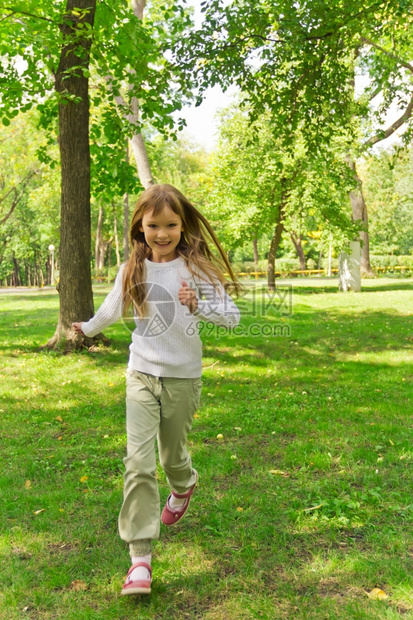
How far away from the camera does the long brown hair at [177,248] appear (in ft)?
11.0

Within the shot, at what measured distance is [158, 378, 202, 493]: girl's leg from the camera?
10.6ft

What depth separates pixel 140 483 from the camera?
10.1 feet

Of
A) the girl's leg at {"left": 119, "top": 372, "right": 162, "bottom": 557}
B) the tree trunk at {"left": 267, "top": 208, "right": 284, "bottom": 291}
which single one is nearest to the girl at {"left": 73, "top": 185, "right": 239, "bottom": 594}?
the girl's leg at {"left": 119, "top": 372, "right": 162, "bottom": 557}

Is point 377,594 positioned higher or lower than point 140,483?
lower

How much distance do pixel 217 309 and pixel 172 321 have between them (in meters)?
0.30

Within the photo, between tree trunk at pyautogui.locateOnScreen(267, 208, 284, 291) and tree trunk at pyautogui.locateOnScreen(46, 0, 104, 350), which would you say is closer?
tree trunk at pyautogui.locateOnScreen(46, 0, 104, 350)

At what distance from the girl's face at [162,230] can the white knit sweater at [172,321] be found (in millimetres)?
108

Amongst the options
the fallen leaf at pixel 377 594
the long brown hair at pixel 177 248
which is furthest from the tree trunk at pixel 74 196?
the fallen leaf at pixel 377 594

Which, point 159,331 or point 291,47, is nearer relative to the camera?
point 159,331

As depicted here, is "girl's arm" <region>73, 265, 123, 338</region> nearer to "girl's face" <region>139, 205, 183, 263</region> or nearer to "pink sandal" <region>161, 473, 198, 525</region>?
"girl's face" <region>139, 205, 183, 263</region>

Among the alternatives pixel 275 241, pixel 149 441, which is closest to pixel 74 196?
pixel 149 441

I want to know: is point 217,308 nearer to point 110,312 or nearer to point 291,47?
point 110,312

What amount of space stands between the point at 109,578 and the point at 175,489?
70cm

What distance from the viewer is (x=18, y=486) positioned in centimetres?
453
